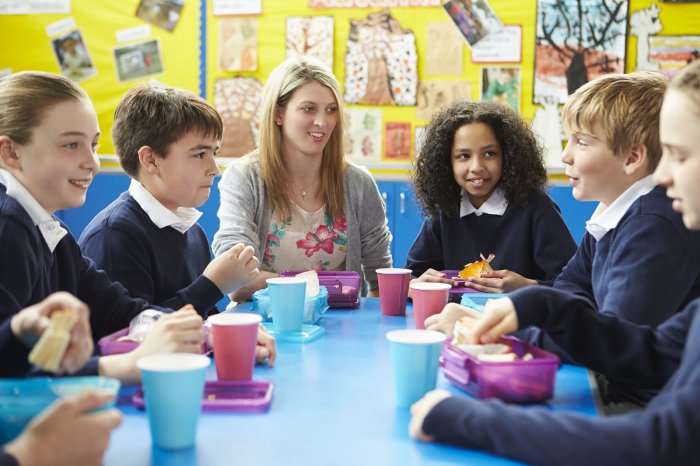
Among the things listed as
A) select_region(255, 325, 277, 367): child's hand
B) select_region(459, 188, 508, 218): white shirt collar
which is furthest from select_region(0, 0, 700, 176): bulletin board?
select_region(255, 325, 277, 367): child's hand

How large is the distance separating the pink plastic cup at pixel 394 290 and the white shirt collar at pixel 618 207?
449mm

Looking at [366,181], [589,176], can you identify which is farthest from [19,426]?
[366,181]

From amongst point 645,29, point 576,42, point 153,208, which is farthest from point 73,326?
point 645,29

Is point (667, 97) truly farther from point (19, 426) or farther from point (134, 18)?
point (134, 18)

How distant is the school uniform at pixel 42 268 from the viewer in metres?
1.23

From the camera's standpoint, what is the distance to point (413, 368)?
1.00 m

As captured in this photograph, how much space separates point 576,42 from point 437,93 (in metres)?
0.75

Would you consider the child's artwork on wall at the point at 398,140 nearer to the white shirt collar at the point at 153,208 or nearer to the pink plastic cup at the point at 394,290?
the white shirt collar at the point at 153,208

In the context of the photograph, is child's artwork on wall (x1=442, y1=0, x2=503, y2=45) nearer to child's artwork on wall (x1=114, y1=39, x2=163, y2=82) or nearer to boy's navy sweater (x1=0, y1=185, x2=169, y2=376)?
child's artwork on wall (x1=114, y1=39, x2=163, y2=82)

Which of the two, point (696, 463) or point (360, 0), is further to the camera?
point (360, 0)

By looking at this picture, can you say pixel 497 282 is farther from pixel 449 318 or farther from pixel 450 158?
pixel 450 158

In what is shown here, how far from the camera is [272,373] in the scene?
118 cm

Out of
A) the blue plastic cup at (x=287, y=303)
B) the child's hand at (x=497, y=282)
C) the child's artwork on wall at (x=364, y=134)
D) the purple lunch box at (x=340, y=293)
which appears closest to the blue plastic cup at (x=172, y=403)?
the blue plastic cup at (x=287, y=303)

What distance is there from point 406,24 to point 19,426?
10.9ft
